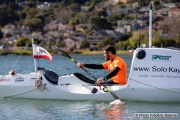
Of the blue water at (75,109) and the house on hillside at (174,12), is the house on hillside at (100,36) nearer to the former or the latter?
the house on hillside at (174,12)

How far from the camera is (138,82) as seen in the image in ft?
69.6

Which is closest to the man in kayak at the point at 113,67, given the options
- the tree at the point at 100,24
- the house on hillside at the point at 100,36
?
the house on hillside at the point at 100,36

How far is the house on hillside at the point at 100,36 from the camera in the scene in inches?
5477

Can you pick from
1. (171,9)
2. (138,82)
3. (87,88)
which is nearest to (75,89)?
(87,88)

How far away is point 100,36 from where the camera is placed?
461ft

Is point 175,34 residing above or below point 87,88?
below

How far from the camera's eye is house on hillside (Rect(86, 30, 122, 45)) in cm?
13912

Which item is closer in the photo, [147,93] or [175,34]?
[147,93]

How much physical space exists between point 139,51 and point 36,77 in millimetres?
3555

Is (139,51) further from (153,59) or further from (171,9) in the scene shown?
(171,9)

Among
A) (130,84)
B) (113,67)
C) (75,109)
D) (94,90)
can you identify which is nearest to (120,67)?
(113,67)

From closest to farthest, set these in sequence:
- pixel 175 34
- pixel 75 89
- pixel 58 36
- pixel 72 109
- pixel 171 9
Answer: pixel 72 109 < pixel 75 89 < pixel 175 34 < pixel 58 36 < pixel 171 9

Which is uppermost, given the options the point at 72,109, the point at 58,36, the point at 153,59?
the point at 153,59

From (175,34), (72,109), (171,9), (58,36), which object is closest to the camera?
(72,109)
